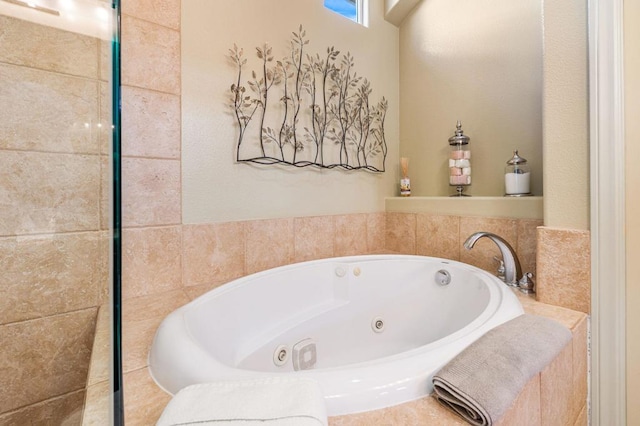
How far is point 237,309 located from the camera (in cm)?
104

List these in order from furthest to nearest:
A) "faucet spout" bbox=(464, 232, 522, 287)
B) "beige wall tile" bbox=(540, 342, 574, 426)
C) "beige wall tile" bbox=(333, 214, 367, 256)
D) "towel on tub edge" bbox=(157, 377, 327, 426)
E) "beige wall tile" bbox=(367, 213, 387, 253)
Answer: "beige wall tile" bbox=(367, 213, 387, 253) < "beige wall tile" bbox=(333, 214, 367, 256) < "faucet spout" bbox=(464, 232, 522, 287) < "beige wall tile" bbox=(540, 342, 574, 426) < "towel on tub edge" bbox=(157, 377, 327, 426)

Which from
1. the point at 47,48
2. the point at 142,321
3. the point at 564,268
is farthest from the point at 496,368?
the point at 47,48

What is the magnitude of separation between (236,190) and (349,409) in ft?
3.49

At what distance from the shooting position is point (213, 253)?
1257 mm

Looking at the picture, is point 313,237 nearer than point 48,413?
No

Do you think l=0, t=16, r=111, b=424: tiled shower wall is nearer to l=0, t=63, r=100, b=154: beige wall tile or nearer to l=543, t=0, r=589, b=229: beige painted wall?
l=0, t=63, r=100, b=154: beige wall tile

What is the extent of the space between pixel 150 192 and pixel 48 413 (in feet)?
2.58

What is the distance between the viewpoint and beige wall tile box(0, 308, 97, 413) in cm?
84

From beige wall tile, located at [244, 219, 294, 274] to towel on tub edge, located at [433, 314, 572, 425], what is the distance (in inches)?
39.1

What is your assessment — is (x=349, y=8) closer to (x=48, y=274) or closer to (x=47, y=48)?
(x=47, y=48)

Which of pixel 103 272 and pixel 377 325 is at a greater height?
pixel 103 272

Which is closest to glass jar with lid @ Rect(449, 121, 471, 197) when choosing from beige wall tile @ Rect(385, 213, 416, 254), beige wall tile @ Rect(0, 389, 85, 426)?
beige wall tile @ Rect(385, 213, 416, 254)

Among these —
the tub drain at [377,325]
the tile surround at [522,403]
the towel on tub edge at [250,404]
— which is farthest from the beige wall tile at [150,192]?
the tub drain at [377,325]

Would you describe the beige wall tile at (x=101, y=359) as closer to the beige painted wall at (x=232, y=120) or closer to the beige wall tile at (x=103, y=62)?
the beige painted wall at (x=232, y=120)
